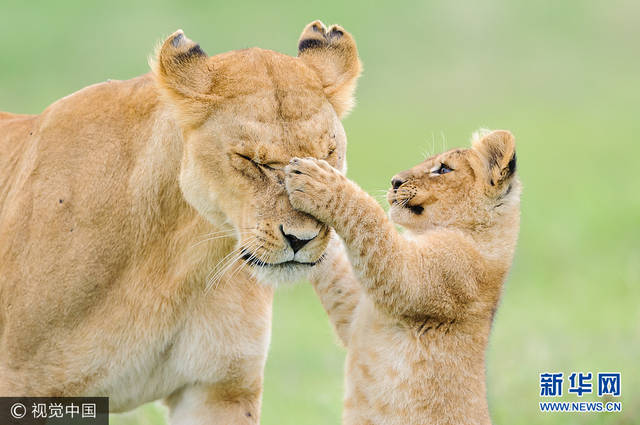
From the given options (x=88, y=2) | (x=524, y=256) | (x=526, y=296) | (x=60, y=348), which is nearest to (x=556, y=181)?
(x=524, y=256)

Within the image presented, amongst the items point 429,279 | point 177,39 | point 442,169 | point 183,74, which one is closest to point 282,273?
point 429,279

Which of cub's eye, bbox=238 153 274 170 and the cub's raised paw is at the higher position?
cub's eye, bbox=238 153 274 170

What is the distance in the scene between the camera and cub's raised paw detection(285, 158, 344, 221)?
4.45m

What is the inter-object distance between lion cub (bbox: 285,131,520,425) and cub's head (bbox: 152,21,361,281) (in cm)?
21

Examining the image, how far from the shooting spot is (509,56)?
87.6ft

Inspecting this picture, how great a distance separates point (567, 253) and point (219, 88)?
38.7ft

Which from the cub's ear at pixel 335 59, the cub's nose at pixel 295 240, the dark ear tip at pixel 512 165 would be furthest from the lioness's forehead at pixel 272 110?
the dark ear tip at pixel 512 165

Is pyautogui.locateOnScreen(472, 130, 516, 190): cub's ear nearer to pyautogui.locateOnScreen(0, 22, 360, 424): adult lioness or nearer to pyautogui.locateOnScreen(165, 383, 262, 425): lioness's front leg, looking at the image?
pyautogui.locateOnScreen(0, 22, 360, 424): adult lioness

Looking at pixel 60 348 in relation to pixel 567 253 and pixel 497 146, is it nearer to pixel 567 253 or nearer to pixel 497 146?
pixel 497 146

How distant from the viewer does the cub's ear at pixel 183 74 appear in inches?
185

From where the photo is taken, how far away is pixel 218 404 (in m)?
5.36

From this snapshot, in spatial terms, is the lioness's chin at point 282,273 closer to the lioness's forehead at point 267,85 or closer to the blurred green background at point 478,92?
the lioness's forehead at point 267,85

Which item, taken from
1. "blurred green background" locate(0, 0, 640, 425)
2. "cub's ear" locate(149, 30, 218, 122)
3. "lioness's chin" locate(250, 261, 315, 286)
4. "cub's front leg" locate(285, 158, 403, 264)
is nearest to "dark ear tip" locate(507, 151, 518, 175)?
"cub's front leg" locate(285, 158, 403, 264)

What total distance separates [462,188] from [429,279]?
512 mm
